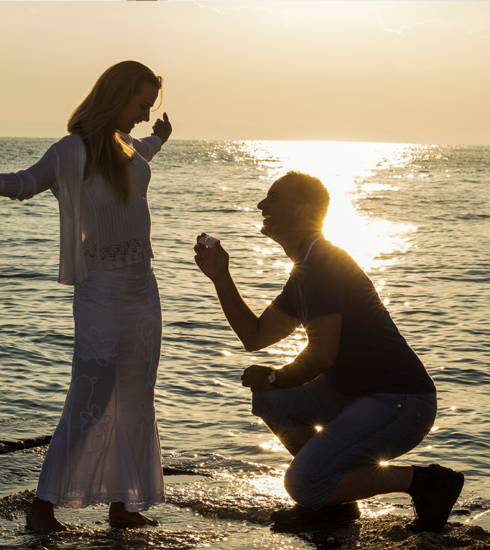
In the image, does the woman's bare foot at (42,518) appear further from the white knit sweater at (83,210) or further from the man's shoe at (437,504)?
the man's shoe at (437,504)

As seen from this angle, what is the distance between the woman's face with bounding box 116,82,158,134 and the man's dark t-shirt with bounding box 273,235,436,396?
3.46 feet

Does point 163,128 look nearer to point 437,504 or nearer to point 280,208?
point 280,208

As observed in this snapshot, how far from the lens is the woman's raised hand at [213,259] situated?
11.8 ft

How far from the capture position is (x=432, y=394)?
11.5 ft

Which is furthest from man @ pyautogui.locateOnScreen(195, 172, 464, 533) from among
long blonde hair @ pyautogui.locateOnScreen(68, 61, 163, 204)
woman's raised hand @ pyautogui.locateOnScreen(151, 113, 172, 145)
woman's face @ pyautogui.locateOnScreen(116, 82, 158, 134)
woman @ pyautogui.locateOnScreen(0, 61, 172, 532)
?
woman's raised hand @ pyautogui.locateOnScreen(151, 113, 172, 145)

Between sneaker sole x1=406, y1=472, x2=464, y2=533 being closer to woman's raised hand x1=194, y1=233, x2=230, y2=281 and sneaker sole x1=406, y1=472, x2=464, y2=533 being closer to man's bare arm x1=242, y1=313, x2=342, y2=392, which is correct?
man's bare arm x1=242, y1=313, x2=342, y2=392

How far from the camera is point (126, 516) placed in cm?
352

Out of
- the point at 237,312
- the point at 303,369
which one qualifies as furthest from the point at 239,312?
the point at 303,369

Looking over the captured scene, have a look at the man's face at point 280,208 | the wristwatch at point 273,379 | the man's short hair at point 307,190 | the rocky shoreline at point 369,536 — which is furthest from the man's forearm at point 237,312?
the rocky shoreline at point 369,536

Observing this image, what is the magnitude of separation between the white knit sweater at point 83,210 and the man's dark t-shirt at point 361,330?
2.75 ft

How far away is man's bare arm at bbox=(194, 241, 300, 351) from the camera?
3.62 metres

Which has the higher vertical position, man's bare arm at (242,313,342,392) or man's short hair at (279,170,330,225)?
man's short hair at (279,170,330,225)

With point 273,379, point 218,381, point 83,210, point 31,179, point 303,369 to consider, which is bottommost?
point 218,381

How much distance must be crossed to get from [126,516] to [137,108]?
2030 mm
